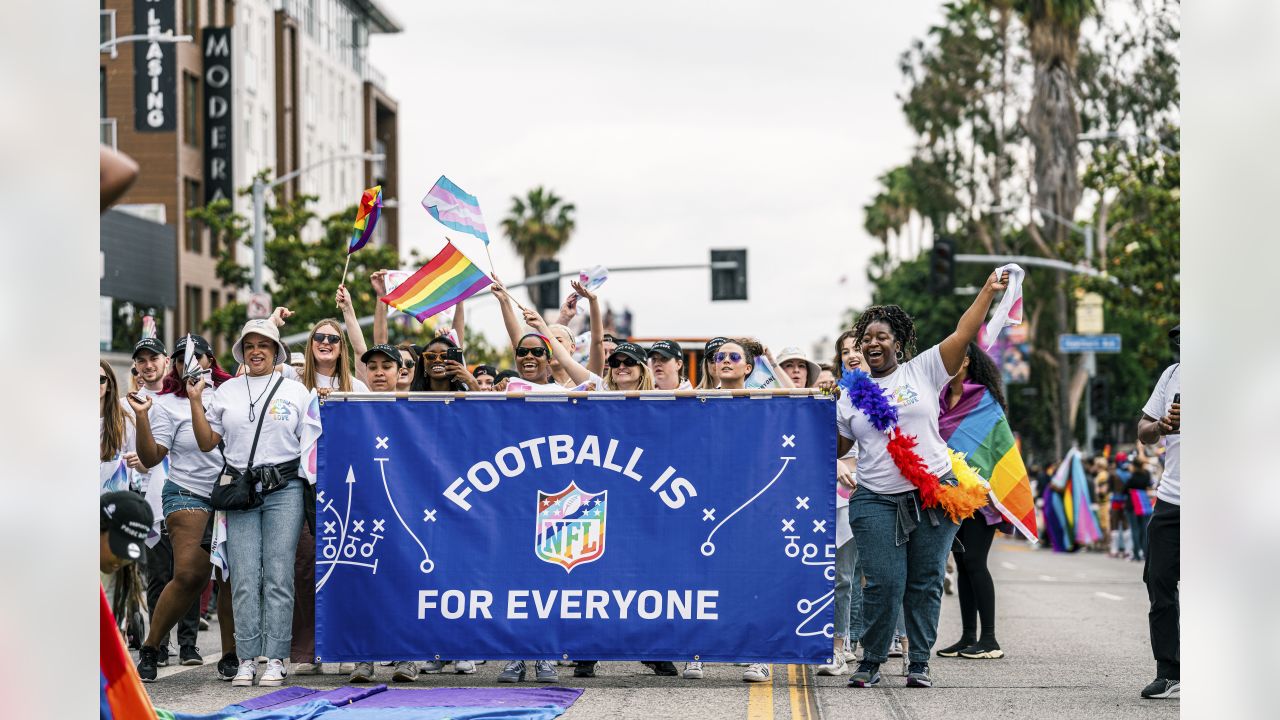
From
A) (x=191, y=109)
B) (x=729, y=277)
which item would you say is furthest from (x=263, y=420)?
(x=191, y=109)

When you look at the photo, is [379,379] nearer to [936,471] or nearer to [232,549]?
[232,549]

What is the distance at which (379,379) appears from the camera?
10453 millimetres

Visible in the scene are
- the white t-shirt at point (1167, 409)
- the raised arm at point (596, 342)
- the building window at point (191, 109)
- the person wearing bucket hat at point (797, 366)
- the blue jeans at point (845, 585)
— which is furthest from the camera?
the building window at point (191, 109)

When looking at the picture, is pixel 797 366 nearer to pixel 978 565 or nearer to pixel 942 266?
pixel 978 565

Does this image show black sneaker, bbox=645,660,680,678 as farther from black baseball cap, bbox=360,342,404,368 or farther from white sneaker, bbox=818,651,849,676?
black baseball cap, bbox=360,342,404,368

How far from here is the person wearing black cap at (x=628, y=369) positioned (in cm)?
1011

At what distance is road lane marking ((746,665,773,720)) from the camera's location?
8.44 meters

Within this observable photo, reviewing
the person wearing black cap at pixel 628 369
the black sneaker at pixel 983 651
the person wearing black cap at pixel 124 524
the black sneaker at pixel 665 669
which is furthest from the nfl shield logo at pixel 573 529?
the person wearing black cap at pixel 124 524

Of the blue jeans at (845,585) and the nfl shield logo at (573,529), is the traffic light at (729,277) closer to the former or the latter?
the blue jeans at (845,585)

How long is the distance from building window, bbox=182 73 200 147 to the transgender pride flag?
3925 cm

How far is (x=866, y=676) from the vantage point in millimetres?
9555

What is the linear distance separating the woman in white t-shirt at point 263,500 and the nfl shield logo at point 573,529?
142 cm

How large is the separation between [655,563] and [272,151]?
50536mm

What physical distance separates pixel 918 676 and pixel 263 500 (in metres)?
3.59
